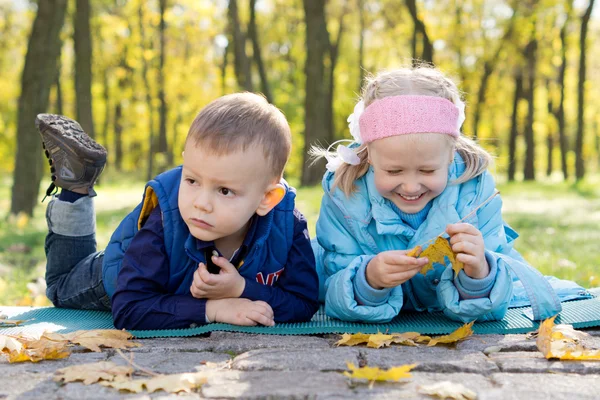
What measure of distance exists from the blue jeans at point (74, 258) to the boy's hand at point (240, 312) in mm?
847

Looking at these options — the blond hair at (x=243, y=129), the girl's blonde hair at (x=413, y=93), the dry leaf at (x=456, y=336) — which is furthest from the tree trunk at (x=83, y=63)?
the dry leaf at (x=456, y=336)

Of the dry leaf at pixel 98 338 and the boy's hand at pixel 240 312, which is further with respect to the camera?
the boy's hand at pixel 240 312

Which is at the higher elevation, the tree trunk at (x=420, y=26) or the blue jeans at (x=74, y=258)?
the tree trunk at (x=420, y=26)

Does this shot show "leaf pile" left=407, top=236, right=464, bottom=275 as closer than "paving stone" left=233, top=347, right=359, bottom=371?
No

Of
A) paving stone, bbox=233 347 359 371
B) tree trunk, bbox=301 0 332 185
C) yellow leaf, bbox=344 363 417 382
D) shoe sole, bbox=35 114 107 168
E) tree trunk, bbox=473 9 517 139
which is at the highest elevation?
tree trunk, bbox=473 9 517 139

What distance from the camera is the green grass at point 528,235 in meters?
5.21

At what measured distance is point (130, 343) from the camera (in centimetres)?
285

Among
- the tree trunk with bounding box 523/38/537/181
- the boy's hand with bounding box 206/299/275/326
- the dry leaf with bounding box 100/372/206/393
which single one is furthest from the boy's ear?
the tree trunk with bounding box 523/38/537/181

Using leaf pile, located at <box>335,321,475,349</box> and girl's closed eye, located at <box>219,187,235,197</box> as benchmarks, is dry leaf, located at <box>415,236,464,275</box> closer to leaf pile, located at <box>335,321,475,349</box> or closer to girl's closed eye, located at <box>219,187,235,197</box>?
leaf pile, located at <box>335,321,475,349</box>

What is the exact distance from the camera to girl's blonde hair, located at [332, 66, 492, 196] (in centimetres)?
329

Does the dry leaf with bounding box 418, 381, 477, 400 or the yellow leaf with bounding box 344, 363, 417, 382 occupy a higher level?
the yellow leaf with bounding box 344, 363, 417, 382

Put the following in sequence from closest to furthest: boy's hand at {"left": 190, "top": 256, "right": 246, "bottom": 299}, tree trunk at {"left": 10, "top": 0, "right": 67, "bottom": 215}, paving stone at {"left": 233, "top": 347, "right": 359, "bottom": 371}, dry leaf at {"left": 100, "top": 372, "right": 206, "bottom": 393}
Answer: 1. dry leaf at {"left": 100, "top": 372, "right": 206, "bottom": 393}
2. paving stone at {"left": 233, "top": 347, "right": 359, "bottom": 371}
3. boy's hand at {"left": 190, "top": 256, "right": 246, "bottom": 299}
4. tree trunk at {"left": 10, "top": 0, "right": 67, "bottom": 215}

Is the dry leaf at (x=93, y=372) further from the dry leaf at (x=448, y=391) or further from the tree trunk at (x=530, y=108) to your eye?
the tree trunk at (x=530, y=108)

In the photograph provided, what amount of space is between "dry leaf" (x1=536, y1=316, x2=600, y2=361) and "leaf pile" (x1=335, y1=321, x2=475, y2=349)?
0.31 meters
